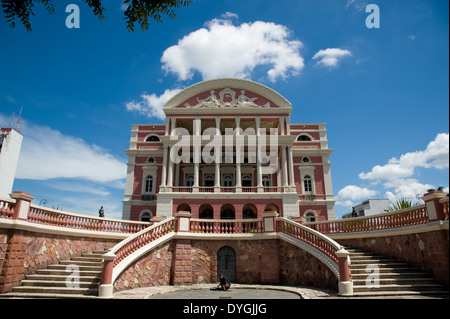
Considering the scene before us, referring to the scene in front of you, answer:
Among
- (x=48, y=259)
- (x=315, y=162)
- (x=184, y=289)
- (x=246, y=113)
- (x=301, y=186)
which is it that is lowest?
(x=184, y=289)

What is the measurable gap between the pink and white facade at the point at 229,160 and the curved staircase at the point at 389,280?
47.8ft

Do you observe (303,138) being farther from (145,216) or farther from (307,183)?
(145,216)

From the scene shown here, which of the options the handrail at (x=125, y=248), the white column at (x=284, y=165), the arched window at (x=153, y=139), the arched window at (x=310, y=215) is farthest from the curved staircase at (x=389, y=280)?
the arched window at (x=153, y=139)

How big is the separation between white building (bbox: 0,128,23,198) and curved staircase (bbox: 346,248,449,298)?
37.3 m

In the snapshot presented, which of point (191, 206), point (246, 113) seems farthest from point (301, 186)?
point (191, 206)

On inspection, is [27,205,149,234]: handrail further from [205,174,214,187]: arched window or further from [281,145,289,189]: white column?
[281,145,289,189]: white column

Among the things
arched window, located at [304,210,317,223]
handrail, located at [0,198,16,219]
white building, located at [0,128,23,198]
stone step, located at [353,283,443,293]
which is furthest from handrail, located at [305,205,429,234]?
white building, located at [0,128,23,198]

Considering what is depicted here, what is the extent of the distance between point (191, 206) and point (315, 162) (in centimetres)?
1448

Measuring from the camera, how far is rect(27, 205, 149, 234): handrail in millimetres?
10883

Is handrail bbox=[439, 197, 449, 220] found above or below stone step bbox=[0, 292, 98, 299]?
above

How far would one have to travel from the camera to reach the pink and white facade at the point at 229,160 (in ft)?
85.7
